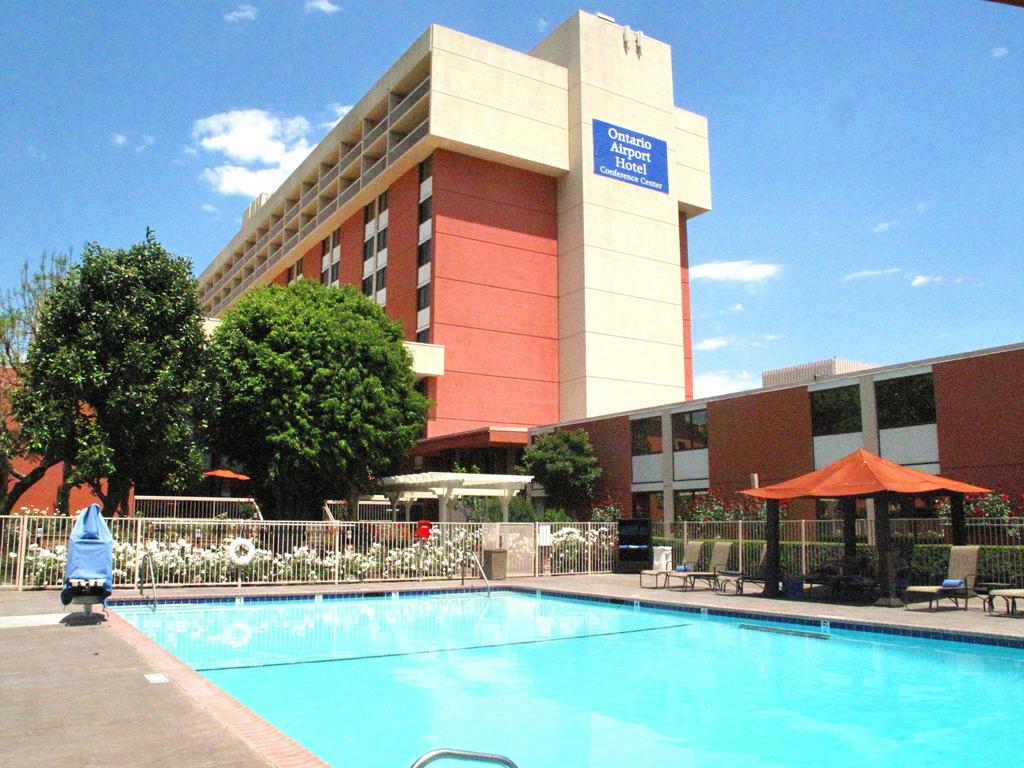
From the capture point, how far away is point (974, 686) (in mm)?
9750

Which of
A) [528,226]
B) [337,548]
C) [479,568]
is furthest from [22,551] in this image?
[528,226]

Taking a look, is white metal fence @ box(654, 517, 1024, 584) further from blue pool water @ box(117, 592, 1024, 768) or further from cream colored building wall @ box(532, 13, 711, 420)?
cream colored building wall @ box(532, 13, 711, 420)

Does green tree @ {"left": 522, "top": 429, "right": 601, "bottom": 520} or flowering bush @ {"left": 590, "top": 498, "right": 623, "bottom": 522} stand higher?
green tree @ {"left": 522, "top": 429, "right": 601, "bottom": 520}

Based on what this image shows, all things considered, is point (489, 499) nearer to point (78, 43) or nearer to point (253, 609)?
point (253, 609)

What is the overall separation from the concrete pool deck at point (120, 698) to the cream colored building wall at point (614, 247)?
2689 centimetres

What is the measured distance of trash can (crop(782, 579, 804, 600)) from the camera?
55.3 ft

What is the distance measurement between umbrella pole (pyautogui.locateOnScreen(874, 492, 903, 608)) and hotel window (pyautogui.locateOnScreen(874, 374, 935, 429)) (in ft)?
22.7

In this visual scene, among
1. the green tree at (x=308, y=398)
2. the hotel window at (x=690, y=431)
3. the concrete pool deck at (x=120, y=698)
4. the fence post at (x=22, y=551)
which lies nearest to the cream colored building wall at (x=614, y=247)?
the hotel window at (x=690, y=431)

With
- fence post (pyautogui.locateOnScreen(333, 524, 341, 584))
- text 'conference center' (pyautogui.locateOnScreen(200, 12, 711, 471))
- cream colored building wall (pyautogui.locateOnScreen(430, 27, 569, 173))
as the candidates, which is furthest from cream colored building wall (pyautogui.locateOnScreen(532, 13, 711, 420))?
fence post (pyautogui.locateOnScreen(333, 524, 341, 584))

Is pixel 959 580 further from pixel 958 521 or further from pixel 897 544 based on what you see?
pixel 897 544

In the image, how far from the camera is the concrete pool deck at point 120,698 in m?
5.30

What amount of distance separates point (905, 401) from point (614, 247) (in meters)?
22.1

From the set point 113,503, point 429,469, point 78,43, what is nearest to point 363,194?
point 429,469

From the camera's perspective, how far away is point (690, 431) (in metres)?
28.2
